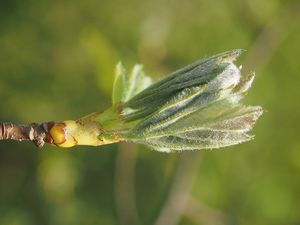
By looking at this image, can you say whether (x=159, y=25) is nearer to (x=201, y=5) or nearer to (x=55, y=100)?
(x=201, y=5)

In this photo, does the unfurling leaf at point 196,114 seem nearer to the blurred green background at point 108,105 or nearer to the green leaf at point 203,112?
the green leaf at point 203,112

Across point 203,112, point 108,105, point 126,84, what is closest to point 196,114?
point 203,112

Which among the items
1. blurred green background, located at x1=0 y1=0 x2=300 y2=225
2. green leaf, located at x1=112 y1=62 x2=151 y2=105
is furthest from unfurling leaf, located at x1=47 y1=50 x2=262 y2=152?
blurred green background, located at x1=0 y1=0 x2=300 y2=225

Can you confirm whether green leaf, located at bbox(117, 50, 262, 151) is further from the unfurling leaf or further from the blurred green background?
the blurred green background

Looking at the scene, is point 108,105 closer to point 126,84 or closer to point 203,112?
point 126,84

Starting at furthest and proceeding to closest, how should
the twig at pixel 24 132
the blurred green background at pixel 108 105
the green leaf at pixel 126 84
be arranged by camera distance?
the blurred green background at pixel 108 105 < the green leaf at pixel 126 84 < the twig at pixel 24 132

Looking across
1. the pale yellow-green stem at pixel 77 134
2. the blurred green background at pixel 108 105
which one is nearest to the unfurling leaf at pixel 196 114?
the pale yellow-green stem at pixel 77 134
